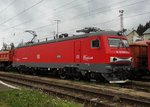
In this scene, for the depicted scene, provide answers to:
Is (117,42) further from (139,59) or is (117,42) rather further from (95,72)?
(139,59)

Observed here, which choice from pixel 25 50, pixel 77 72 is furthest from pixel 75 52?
pixel 25 50

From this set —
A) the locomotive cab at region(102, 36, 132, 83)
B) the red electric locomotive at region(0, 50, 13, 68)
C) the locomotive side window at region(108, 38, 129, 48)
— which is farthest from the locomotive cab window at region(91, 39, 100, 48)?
the red electric locomotive at region(0, 50, 13, 68)

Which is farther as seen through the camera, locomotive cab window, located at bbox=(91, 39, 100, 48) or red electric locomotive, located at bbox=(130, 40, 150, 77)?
red electric locomotive, located at bbox=(130, 40, 150, 77)

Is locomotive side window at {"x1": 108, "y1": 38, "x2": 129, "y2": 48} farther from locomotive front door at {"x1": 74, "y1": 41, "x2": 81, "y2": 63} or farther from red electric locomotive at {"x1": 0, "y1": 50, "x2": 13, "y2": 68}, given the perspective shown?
red electric locomotive at {"x1": 0, "y1": 50, "x2": 13, "y2": 68}

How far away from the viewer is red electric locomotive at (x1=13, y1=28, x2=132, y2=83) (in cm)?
Result: 1803

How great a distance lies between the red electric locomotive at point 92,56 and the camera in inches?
710

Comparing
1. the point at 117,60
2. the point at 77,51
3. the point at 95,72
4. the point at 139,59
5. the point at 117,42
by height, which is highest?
the point at 117,42

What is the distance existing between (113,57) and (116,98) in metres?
6.36

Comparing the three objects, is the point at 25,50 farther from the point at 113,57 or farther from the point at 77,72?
the point at 113,57

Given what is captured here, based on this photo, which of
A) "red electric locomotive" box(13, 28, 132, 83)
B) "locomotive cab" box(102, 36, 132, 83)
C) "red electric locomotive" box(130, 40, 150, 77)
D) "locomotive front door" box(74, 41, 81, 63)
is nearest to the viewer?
"locomotive cab" box(102, 36, 132, 83)

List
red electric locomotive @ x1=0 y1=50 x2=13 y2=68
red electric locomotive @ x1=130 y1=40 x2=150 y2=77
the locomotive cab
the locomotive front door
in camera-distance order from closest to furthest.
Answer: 1. the locomotive cab
2. the locomotive front door
3. red electric locomotive @ x1=130 y1=40 x2=150 y2=77
4. red electric locomotive @ x1=0 y1=50 x2=13 y2=68

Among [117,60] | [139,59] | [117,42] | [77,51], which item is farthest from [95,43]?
[139,59]

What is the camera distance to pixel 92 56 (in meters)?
19.1

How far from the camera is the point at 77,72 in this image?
818 inches
